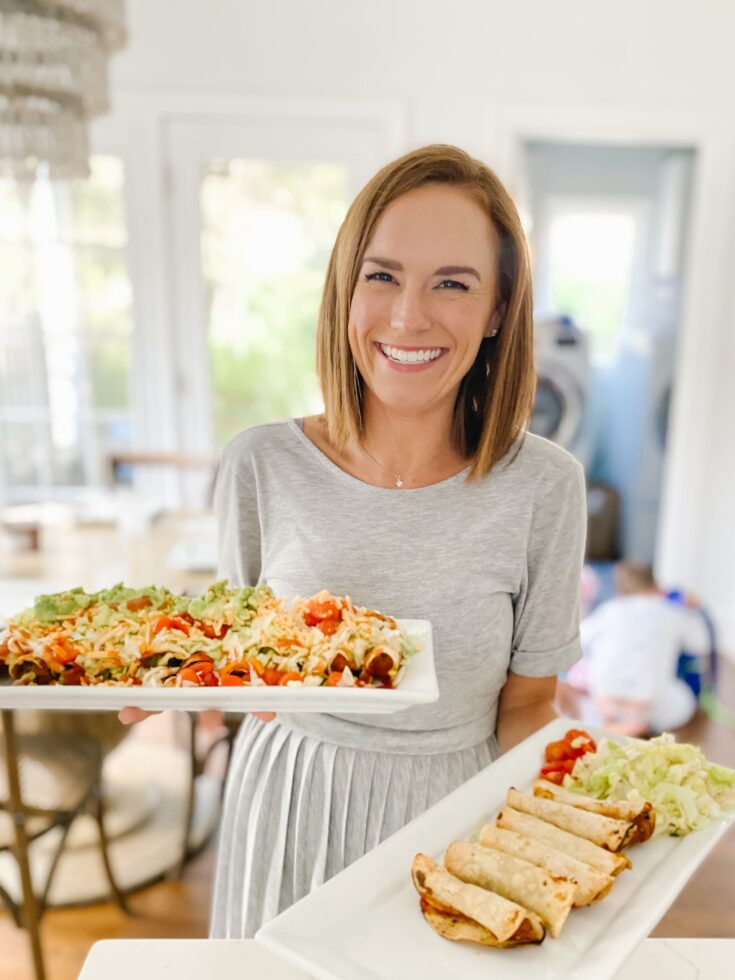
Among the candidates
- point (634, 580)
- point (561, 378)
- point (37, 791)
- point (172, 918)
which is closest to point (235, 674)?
point (37, 791)

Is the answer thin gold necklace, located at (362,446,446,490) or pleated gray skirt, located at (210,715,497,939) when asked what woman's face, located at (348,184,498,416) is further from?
pleated gray skirt, located at (210,715,497,939)

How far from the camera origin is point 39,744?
1723mm

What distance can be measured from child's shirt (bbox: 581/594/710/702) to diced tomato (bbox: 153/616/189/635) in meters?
2.15

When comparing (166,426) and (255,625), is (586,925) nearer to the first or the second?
(255,625)

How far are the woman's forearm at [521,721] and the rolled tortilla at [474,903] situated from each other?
27 centimetres

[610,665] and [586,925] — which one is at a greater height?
[586,925]

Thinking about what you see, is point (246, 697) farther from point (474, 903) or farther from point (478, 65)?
point (478, 65)

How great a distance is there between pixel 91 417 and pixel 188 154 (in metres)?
1.28

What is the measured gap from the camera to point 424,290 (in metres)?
0.74

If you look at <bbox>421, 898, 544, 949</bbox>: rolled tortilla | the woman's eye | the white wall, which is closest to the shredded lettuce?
<bbox>421, 898, 544, 949</bbox>: rolled tortilla

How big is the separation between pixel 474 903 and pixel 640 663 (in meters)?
2.16

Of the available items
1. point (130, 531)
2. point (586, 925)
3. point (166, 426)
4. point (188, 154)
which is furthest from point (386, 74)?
point (586, 925)

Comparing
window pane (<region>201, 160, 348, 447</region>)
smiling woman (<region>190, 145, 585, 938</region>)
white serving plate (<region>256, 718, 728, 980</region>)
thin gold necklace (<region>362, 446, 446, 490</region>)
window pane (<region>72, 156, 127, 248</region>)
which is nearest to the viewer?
white serving plate (<region>256, 718, 728, 980</region>)

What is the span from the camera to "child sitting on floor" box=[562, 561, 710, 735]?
2.66 metres
